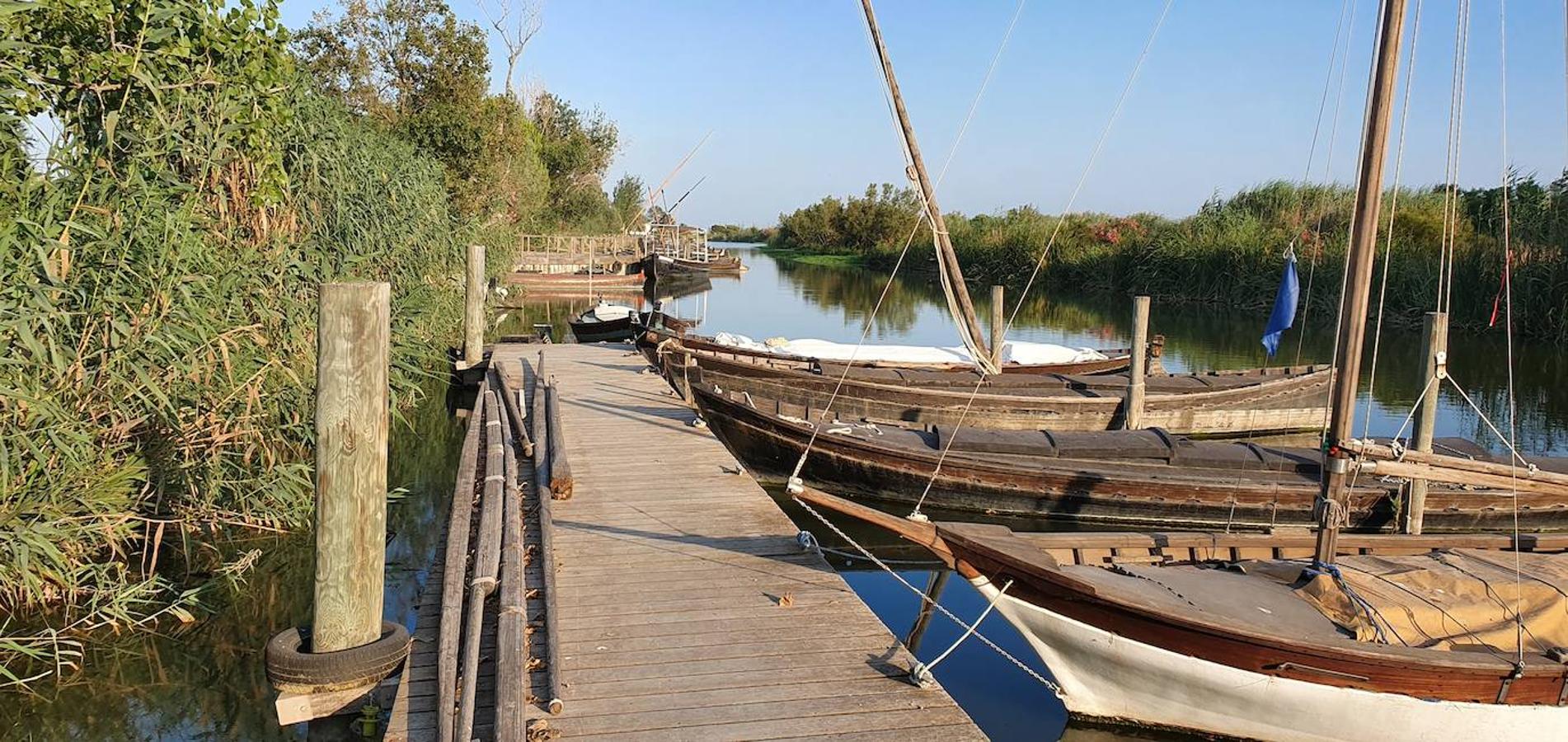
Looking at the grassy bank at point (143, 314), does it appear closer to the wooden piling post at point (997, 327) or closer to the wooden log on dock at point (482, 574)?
the wooden log on dock at point (482, 574)

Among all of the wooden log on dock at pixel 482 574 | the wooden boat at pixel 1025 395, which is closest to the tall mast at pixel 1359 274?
the wooden log on dock at pixel 482 574

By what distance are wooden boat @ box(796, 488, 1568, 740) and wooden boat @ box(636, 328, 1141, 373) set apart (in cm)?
891

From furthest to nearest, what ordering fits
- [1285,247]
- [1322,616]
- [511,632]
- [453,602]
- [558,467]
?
1. [1285,247]
2. [558,467]
3. [1322,616]
4. [453,602]
5. [511,632]

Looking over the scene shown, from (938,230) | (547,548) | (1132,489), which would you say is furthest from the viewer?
(938,230)

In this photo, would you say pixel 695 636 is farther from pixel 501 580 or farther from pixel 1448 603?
pixel 1448 603

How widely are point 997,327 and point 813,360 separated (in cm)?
275

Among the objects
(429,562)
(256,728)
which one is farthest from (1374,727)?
(429,562)

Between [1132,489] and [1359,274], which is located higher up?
[1359,274]

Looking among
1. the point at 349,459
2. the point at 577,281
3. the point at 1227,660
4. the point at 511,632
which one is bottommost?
the point at 1227,660

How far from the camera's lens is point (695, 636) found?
5.52 metres

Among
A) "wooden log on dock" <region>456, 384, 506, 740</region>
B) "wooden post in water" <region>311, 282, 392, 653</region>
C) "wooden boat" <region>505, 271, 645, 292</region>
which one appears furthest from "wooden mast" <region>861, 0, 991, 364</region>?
"wooden boat" <region>505, 271, 645, 292</region>

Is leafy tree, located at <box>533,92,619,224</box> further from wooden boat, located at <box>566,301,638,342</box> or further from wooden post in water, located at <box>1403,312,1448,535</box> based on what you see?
wooden post in water, located at <box>1403,312,1448,535</box>

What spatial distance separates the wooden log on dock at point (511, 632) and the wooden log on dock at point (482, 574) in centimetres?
7

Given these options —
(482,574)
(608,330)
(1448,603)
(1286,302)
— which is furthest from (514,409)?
(608,330)
